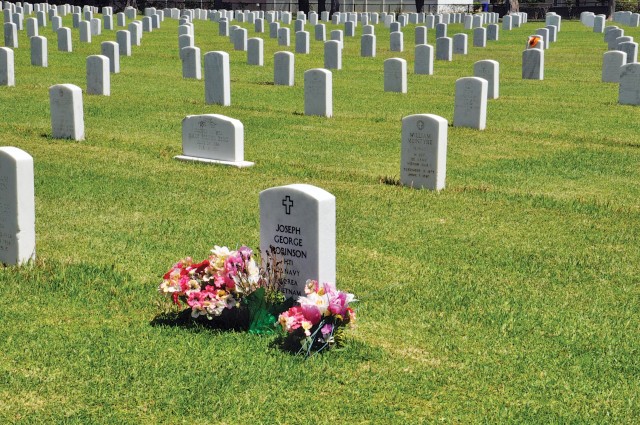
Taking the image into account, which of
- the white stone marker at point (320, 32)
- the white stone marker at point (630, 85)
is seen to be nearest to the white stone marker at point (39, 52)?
the white stone marker at point (630, 85)

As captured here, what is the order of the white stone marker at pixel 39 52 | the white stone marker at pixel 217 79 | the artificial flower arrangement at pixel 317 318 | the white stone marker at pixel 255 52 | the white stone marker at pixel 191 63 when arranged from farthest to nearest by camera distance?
the white stone marker at pixel 255 52 < the white stone marker at pixel 39 52 < the white stone marker at pixel 191 63 < the white stone marker at pixel 217 79 < the artificial flower arrangement at pixel 317 318

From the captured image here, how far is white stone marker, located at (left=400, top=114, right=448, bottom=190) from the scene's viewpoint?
37.6 ft

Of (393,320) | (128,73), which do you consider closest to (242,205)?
(393,320)

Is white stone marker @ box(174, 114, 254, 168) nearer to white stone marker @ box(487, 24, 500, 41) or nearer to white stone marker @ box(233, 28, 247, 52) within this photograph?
white stone marker @ box(233, 28, 247, 52)

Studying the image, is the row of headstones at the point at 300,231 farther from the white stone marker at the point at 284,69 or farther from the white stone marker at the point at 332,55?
the white stone marker at the point at 332,55

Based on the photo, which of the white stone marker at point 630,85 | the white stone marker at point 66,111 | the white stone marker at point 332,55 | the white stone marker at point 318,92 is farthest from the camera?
the white stone marker at point 332,55

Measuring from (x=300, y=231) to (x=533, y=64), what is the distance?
21.2 meters

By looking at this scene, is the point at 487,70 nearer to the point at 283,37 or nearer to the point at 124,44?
the point at 124,44

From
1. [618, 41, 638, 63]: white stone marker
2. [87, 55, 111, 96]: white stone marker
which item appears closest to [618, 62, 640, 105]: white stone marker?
[618, 41, 638, 63]: white stone marker

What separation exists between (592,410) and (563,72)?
24.7 m

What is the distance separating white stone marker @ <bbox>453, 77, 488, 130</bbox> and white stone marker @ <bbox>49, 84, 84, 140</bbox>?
20.7 feet

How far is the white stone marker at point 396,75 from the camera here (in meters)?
22.3

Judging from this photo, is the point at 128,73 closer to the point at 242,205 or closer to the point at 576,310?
the point at 242,205

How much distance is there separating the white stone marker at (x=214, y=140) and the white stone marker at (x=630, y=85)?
10622 mm
